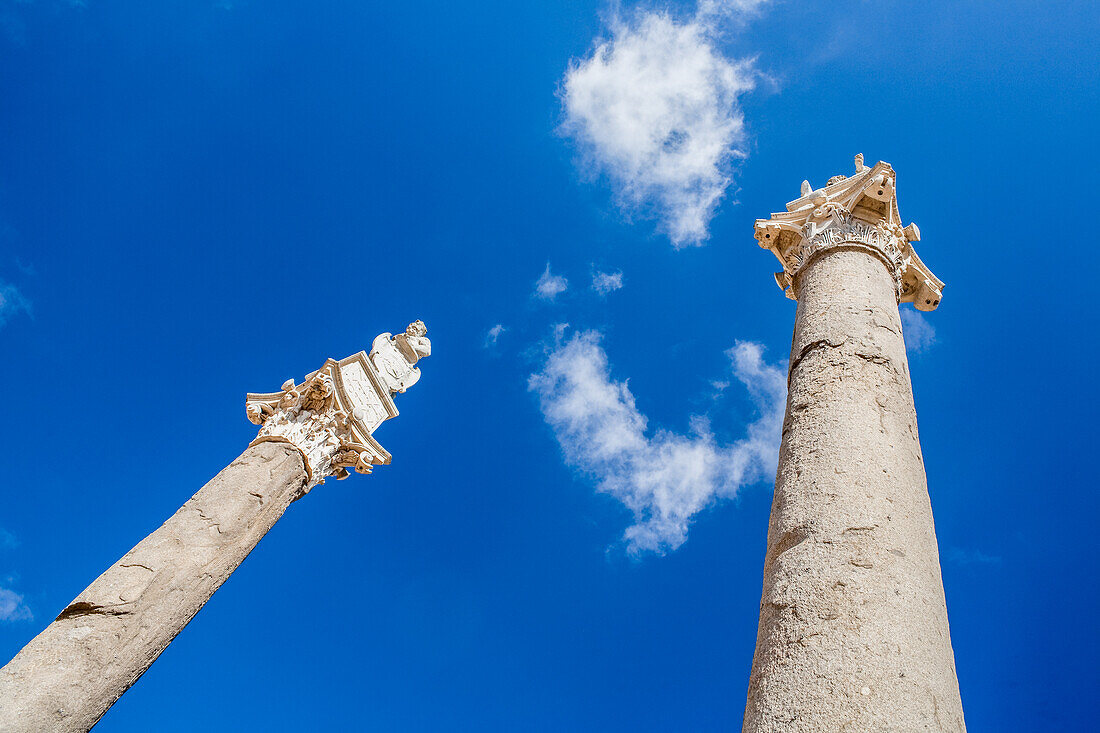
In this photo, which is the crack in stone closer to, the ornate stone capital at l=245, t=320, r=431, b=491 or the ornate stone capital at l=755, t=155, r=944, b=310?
the ornate stone capital at l=245, t=320, r=431, b=491

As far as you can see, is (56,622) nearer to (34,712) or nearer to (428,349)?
(34,712)

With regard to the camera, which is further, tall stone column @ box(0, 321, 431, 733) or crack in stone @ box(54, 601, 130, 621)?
crack in stone @ box(54, 601, 130, 621)

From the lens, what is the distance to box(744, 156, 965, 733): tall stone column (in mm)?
3428

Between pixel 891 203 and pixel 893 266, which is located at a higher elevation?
pixel 891 203

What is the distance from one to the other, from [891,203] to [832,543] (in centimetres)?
583

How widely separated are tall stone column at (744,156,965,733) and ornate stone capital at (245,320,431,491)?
7497 millimetres

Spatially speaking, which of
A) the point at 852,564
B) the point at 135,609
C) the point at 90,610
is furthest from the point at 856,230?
the point at 90,610

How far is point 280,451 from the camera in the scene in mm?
10359

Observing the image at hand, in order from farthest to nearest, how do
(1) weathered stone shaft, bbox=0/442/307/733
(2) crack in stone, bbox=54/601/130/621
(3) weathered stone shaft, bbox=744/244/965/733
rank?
(2) crack in stone, bbox=54/601/130/621 → (1) weathered stone shaft, bbox=0/442/307/733 → (3) weathered stone shaft, bbox=744/244/965/733

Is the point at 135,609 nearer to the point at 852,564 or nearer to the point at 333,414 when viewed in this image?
the point at 333,414

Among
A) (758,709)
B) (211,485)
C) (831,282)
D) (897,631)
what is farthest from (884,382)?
(211,485)

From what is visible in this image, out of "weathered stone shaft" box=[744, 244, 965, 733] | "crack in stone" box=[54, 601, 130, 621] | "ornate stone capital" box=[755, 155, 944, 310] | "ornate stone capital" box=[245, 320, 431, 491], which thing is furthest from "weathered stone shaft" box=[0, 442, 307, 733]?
"ornate stone capital" box=[755, 155, 944, 310]

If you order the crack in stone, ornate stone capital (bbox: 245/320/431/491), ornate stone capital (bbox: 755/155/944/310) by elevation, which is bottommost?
the crack in stone

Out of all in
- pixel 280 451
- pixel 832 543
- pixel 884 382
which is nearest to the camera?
pixel 832 543
